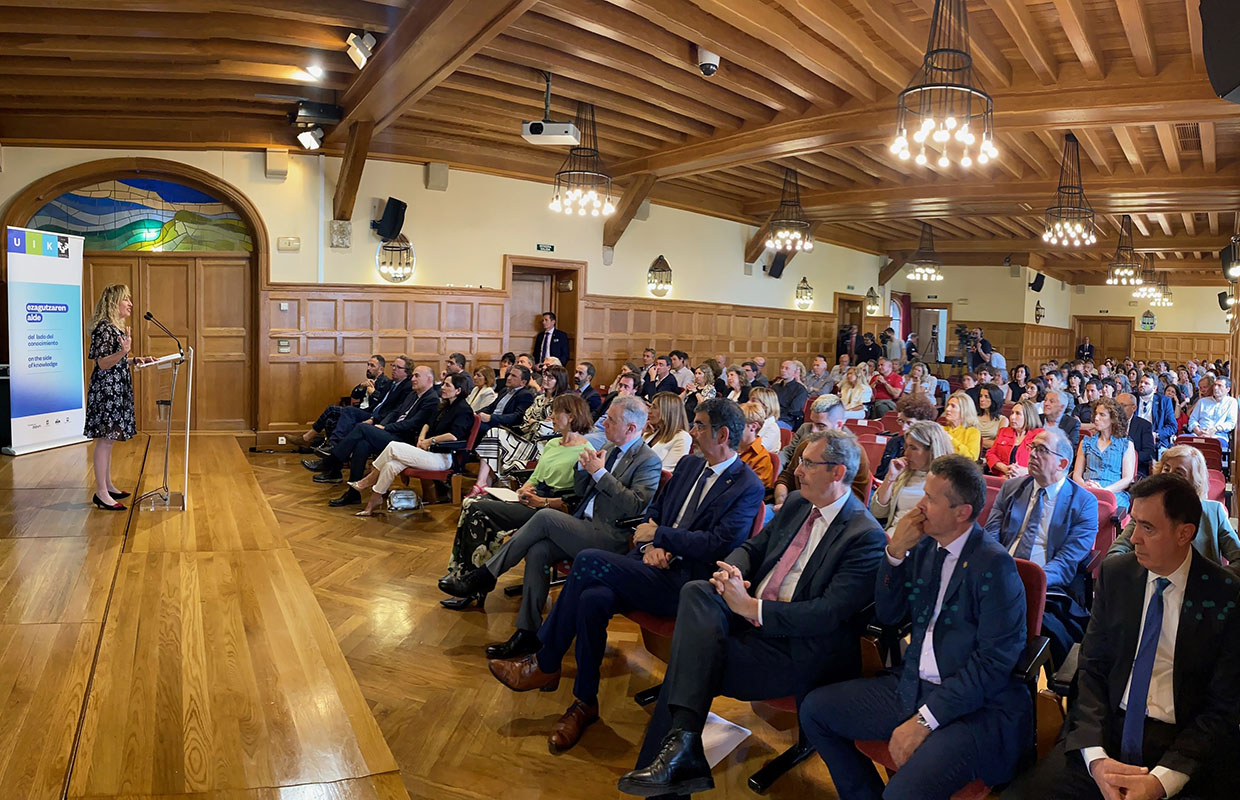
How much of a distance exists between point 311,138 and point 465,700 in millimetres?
7055

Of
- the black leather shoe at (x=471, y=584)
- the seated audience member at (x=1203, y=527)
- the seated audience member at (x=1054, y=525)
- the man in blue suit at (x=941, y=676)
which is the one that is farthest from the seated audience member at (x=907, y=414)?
the man in blue suit at (x=941, y=676)

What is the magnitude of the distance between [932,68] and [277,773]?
447 cm

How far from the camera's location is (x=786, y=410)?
31.1ft

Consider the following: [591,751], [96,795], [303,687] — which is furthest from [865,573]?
[96,795]

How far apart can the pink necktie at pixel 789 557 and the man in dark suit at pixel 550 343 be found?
813 cm

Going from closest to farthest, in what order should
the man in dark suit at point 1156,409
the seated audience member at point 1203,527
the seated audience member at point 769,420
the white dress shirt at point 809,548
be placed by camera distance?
the seated audience member at point 1203,527 → the white dress shirt at point 809,548 → the seated audience member at point 769,420 → the man in dark suit at point 1156,409

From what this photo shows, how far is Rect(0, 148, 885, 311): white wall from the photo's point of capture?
9.08 m

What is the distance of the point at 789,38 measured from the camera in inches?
231

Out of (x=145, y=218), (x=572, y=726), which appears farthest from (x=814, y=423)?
(x=145, y=218)

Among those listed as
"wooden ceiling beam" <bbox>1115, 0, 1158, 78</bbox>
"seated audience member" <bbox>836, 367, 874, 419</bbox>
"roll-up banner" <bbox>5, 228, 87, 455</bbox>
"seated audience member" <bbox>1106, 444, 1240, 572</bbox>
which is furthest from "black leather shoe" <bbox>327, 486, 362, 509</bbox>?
"wooden ceiling beam" <bbox>1115, 0, 1158, 78</bbox>

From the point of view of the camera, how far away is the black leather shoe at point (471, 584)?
4.31m

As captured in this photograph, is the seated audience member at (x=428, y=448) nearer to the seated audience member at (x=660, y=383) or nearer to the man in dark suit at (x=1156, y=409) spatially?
the seated audience member at (x=660, y=383)

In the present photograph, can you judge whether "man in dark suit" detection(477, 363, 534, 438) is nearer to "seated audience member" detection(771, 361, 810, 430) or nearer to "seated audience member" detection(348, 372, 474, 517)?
"seated audience member" detection(348, 372, 474, 517)

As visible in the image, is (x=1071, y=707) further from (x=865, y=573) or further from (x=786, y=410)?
(x=786, y=410)
